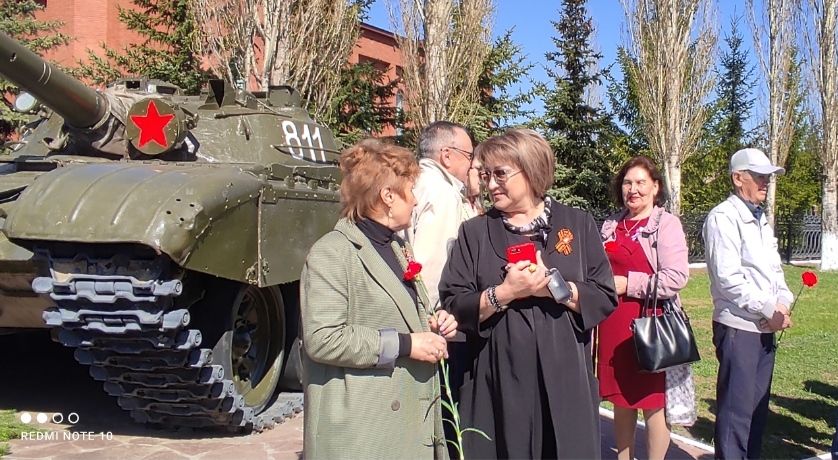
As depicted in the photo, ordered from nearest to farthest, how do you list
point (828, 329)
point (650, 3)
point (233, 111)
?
point (233, 111)
point (828, 329)
point (650, 3)

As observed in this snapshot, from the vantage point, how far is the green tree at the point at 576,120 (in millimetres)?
20719

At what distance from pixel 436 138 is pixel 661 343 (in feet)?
4.82

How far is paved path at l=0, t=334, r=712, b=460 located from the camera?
16.6 feet

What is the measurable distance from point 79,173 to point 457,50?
1246cm

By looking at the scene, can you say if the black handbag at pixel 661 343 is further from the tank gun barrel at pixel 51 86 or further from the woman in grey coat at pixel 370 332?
the tank gun barrel at pixel 51 86

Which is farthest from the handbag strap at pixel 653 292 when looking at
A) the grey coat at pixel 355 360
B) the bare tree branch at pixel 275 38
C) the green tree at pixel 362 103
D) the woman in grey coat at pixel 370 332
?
the green tree at pixel 362 103

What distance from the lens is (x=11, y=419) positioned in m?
5.87

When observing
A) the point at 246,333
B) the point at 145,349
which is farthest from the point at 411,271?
the point at 246,333

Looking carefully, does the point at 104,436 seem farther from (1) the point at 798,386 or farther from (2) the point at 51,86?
(1) the point at 798,386

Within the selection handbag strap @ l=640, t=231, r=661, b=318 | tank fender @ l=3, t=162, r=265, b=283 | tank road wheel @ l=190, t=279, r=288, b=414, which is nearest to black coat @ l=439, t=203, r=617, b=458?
handbag strap @ l=640, t=231, r=661, b=318

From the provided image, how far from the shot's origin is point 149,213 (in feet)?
14.0

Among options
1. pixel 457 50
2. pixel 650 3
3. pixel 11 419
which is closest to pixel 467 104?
pixel 457 50

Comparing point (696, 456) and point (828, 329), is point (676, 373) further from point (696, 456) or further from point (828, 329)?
point (828, 329)

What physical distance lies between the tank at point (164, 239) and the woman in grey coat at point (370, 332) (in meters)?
1.78
